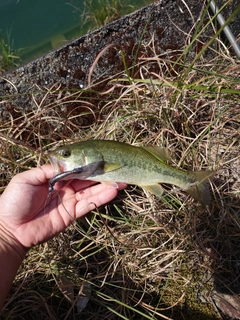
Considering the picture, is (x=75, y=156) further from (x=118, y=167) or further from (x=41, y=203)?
(x=41, y=203)

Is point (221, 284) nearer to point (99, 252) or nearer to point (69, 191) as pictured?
point (99, 252)

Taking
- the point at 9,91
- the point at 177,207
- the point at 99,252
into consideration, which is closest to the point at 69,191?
the point at 99,252

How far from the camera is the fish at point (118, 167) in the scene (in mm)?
2727

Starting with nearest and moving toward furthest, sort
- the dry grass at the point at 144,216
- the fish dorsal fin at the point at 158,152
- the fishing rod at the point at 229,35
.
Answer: the fish dorsal fin at the point at 158,152 → the dry grass at the point at 144,216 → the fishing rod at the point at 229,35

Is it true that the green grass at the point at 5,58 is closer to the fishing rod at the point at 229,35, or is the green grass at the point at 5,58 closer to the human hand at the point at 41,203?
the human hand at the point at 41,203

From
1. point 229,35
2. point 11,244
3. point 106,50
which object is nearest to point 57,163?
point 11,244

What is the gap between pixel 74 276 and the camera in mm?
3172

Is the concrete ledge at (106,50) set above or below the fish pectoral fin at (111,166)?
above

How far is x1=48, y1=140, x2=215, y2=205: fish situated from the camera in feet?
8.95

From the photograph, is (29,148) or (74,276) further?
(29,148)

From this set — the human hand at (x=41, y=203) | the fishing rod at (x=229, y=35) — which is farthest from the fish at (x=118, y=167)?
the fishing rod at (x=229, y=35)

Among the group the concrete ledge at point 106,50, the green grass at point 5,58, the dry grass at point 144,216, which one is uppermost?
the green grass at point 5,58

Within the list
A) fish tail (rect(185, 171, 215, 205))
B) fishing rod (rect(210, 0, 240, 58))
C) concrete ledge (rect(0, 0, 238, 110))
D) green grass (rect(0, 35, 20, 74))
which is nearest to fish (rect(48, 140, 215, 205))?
fish tail (rect(185, 171, 215, 205))

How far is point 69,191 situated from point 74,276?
0.76 meters
